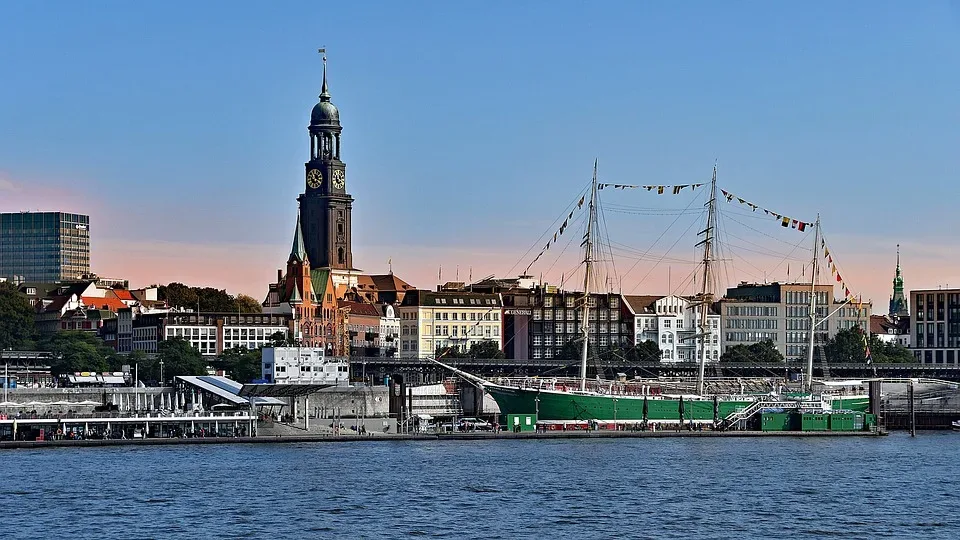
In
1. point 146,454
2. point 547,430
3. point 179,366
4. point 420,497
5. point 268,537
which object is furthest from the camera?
point 179,366

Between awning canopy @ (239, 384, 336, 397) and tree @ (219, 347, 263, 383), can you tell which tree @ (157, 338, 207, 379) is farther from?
awning canopy @ (239, 384, 336, 397)

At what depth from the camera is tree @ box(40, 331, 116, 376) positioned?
175 m

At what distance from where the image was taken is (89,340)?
194500mm

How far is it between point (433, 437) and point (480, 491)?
33196mm

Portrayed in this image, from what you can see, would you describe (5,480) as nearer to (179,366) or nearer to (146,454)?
(146,454)

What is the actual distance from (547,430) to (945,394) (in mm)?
44196

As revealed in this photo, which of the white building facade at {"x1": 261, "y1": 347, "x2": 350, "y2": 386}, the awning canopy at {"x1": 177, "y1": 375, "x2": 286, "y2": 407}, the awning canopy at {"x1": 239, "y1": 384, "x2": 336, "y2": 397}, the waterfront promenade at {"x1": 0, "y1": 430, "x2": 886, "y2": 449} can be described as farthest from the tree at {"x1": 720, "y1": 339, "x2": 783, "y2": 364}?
the awning canopy at {"x1": 239, "y1": 384, "x2": 336, "y2": 397}

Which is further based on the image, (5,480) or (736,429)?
(736,429)

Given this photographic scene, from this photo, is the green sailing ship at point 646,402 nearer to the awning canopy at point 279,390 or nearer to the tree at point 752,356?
the awning canopy at point 279,390

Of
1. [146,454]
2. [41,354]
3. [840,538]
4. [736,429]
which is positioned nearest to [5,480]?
[146,454]

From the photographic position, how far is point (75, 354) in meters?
176

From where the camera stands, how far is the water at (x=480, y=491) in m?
69.9

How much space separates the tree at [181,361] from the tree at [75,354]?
19.1 ft

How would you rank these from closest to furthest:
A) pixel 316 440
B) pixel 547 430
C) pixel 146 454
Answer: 1. pixel 146 454
2. pixel 316 440
3. pixel 547 430
